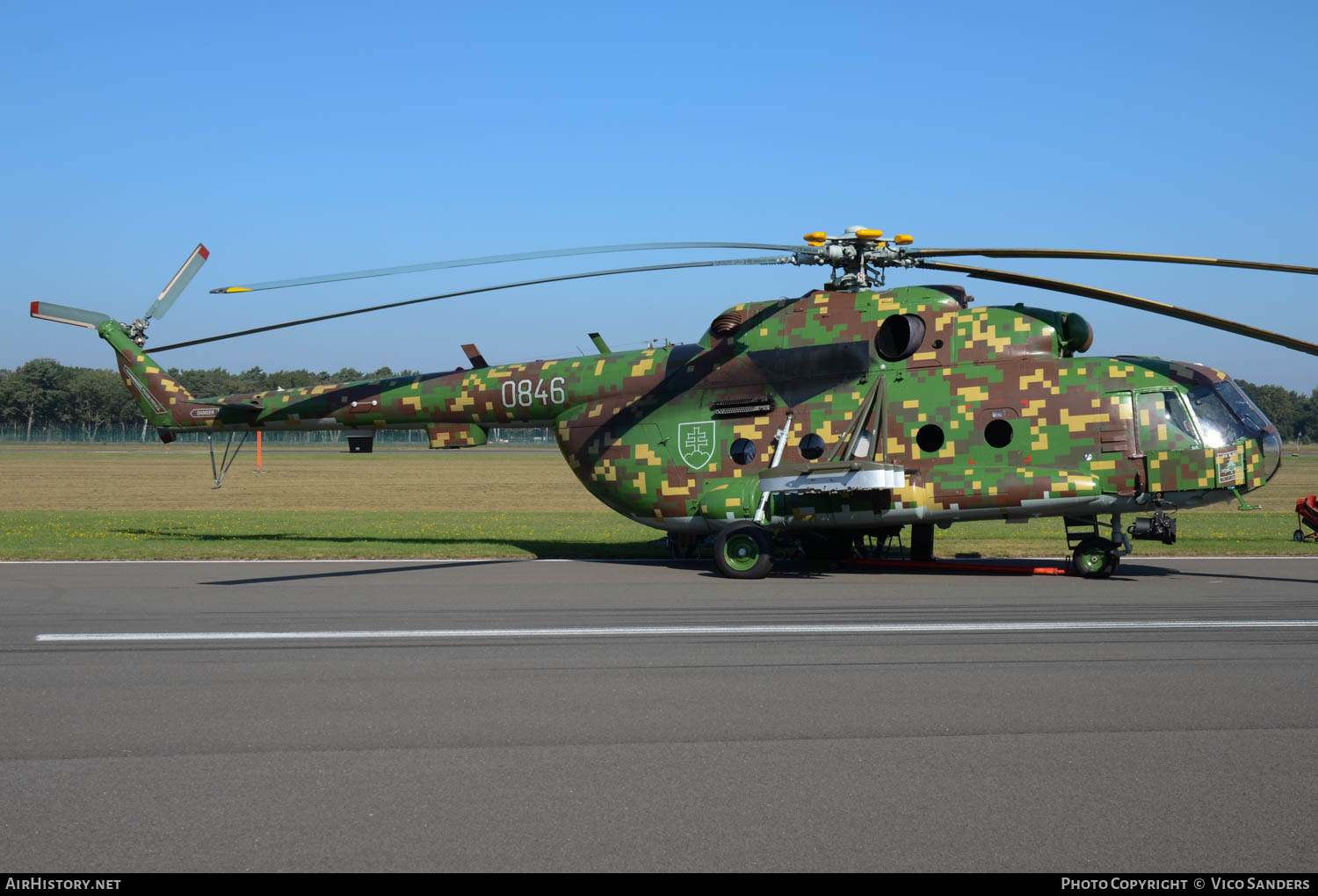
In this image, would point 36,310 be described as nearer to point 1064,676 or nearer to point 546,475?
point 1064,676

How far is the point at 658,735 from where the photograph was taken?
264 inches

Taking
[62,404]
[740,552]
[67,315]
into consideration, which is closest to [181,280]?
[67,315]

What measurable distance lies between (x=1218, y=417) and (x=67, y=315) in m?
19.7

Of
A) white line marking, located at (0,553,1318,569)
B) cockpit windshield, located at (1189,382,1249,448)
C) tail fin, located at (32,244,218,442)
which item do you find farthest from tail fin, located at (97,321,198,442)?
cockpit windshield, located at (1189,382,1249,448)

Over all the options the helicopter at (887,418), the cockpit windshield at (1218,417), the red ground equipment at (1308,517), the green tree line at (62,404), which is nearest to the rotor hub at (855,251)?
the helicopter at (887,418)

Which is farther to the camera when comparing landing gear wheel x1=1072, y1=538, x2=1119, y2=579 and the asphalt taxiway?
landing gear wheel x1=1072, y1=538, x2=1119, y2=579

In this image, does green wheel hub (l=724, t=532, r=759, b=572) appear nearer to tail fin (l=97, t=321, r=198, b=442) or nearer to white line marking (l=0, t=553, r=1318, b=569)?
white line marking (l=0, t=553, r=1318, b=569)

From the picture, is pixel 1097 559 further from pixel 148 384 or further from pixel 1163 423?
pixel 148 384

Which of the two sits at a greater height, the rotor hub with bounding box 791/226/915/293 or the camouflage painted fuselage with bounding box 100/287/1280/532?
the rotor hub with bounding box 791/226/915/293

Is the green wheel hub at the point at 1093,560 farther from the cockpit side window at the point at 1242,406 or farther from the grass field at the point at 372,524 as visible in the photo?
the grass field at the point at 372,524

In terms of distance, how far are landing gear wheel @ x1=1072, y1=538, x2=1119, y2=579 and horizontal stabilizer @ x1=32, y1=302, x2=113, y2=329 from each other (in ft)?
59.6

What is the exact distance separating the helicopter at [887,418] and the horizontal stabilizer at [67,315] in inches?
223

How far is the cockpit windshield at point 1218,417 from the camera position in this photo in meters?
14.1

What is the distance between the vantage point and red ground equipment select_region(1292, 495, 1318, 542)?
2041cm
